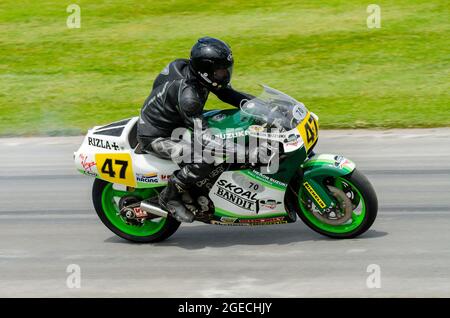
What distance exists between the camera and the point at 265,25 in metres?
→ 20.2

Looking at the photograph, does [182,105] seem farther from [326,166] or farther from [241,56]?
[241,56]

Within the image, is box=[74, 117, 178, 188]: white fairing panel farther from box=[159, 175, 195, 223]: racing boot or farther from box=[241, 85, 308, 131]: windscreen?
box=[241, 85, 308, 131]: windscreen

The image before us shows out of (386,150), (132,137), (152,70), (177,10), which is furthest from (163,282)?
(177,10)

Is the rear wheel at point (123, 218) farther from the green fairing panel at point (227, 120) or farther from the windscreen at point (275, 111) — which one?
the windscreen at point (275, 111)

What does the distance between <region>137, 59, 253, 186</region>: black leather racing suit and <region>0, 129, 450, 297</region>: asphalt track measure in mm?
744

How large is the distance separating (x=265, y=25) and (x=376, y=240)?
13224 mm

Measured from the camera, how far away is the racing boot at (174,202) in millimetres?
7410

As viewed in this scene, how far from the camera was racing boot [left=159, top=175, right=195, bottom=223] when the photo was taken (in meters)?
7.41

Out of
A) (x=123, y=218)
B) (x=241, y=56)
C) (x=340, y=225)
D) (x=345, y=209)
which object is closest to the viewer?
(x=345, y=209)

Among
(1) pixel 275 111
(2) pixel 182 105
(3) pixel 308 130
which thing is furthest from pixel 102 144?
(3) pixel 308 130

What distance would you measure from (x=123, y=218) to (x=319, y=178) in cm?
176

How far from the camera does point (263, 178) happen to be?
734cm

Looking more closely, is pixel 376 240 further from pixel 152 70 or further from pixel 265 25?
pixel 265 25

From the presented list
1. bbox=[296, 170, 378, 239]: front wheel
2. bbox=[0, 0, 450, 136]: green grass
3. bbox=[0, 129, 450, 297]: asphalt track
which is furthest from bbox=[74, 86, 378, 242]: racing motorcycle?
bbox=[0, 0, 450, 136]: green grass
